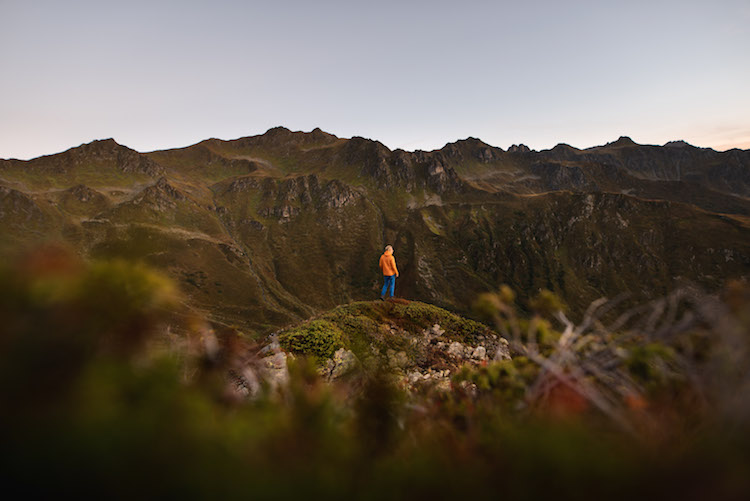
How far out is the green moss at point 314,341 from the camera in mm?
10852

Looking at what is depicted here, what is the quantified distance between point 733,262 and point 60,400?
195888mm

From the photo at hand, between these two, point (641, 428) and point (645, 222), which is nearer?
point (641, 428)

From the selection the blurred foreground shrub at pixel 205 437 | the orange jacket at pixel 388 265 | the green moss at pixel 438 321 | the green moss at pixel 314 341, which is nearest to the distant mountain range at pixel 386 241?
the green moss at pixel 438 321

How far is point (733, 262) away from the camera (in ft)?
419

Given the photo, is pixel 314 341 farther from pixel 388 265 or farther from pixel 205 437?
pixel 205 437

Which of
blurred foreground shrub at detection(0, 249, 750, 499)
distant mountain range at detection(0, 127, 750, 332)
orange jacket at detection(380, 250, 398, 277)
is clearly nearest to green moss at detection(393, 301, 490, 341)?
orange jacket at detection(380, 250, 398, 277)

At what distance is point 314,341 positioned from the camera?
11242mm

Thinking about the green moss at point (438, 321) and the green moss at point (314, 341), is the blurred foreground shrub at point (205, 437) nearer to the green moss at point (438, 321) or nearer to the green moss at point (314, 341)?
the green moss at point (314, 341)

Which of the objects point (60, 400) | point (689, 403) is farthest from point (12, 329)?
point (689, 403)

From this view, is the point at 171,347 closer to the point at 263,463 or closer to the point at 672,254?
the point at 263,463

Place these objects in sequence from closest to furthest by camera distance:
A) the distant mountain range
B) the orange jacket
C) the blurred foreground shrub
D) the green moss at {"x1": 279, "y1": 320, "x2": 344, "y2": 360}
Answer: the blurred foreground shrub, the green moss at {"x1": 279, "y1": 320, "x2": 344, "y2": 360}, the orange jacket, the distant mountain range

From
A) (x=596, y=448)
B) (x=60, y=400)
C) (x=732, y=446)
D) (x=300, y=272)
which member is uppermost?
(x=60, y=400)

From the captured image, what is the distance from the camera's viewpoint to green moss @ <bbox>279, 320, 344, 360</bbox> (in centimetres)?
1085

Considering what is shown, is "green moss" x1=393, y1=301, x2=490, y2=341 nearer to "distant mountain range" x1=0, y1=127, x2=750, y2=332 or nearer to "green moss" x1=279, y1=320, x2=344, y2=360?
"green moss" x1=279, y1=320, x2=344, y2=360
